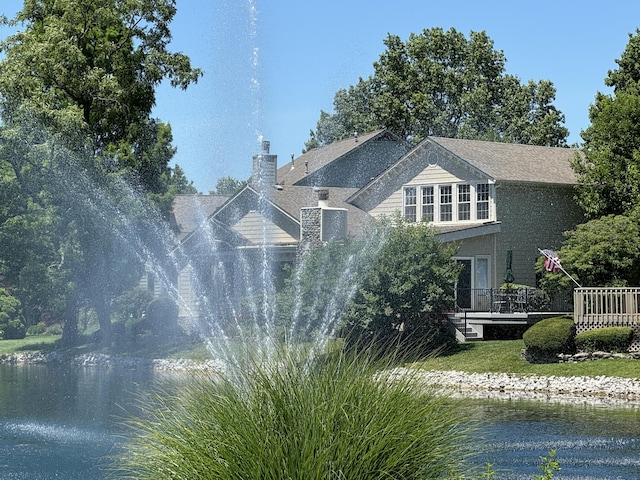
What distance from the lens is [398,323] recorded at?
107 feet

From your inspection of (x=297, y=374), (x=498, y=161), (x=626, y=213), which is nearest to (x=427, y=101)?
(x=498, y=161)

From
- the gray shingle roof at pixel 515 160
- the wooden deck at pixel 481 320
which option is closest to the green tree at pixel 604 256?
the wooden deck at pixel 481 320

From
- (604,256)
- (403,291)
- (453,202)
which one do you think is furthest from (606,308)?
(453,202)

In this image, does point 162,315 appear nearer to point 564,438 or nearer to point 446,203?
point 446,203

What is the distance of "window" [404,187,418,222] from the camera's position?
41.3 m

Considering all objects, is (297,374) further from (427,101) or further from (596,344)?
(427,101)

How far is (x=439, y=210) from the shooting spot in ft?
133

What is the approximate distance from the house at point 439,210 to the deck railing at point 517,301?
1.09 feet

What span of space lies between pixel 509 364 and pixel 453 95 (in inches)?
1347

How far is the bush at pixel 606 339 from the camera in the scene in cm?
2877

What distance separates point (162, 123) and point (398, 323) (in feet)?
50.3

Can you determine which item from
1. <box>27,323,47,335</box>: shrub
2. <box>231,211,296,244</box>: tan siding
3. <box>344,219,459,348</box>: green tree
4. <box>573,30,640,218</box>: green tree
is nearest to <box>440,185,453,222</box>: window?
<box>573,30,640,218</box>: green tree

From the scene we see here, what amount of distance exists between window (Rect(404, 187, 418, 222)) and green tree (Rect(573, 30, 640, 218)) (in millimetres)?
6363

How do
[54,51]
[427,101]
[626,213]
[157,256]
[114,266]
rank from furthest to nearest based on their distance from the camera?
[427,101] → [157,256] → [114,266] → [54,51] → [626,213]
